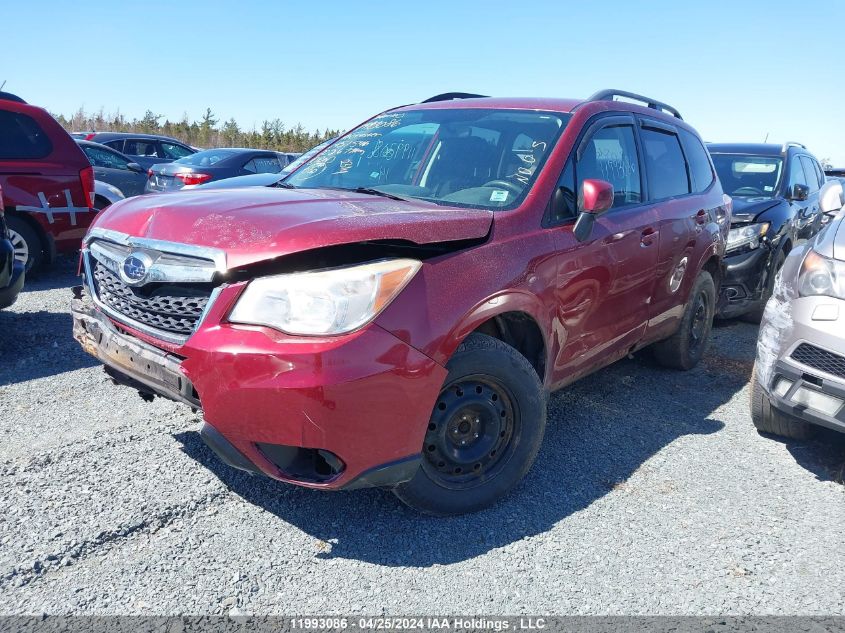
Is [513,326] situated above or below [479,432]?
above

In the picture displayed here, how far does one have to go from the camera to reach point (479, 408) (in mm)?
2885

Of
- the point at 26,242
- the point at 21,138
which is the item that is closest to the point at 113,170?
the point at 21,138

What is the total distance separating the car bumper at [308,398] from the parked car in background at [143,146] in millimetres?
13058

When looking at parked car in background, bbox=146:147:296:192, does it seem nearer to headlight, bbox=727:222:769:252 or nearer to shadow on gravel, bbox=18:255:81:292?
shadow on gravel, bbox=18:255:81:292

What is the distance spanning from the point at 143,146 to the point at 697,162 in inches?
512

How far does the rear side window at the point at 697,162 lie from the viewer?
501cm

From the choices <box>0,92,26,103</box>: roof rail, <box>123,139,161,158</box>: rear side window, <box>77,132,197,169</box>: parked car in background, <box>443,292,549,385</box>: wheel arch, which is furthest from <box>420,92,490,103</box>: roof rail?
<box>123,139,161,158</box>: rear side window

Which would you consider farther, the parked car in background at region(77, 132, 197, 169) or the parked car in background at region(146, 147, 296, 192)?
the parked car in background at region(77, 132, 197, 169)

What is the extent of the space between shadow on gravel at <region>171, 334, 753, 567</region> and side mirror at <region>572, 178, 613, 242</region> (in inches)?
48.0

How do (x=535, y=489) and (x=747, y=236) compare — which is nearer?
(x=535, y=489)

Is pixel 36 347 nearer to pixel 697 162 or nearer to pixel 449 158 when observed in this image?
pixel 449 158

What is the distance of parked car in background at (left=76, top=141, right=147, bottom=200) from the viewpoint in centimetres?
1108

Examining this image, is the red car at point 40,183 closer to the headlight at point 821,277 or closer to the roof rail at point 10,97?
the roof rail at point 10,97

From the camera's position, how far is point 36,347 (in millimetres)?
4914
